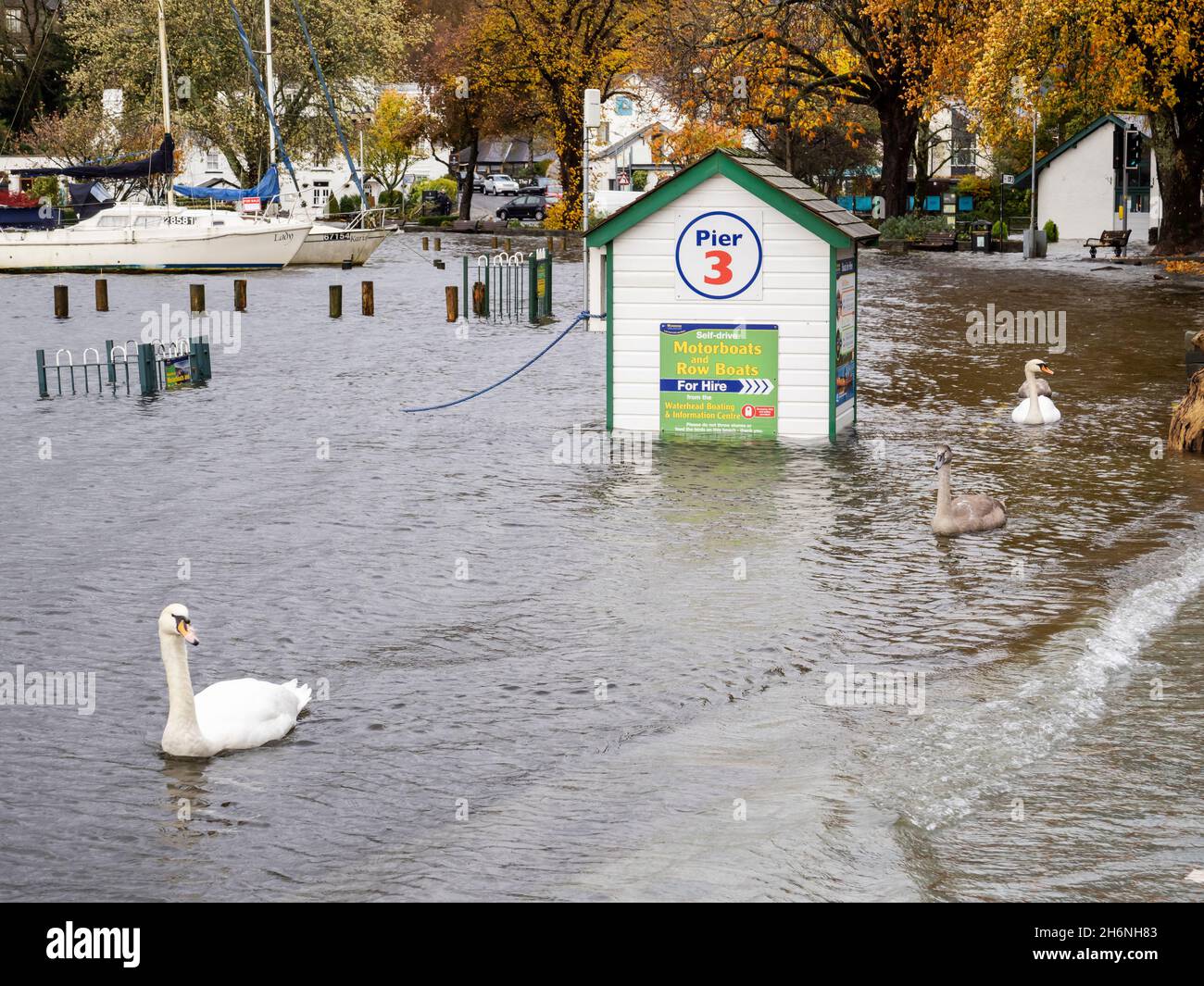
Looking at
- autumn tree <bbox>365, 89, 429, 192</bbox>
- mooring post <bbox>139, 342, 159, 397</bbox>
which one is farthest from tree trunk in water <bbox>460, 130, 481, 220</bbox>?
mooring post <bbox>139, 342, 159, 397</bbox>

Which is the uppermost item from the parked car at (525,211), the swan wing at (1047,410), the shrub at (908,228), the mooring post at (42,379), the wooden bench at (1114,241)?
the parked car at (525,211)

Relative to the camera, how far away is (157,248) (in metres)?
50.5

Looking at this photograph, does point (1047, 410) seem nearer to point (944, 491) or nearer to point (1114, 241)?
point (944, 491)

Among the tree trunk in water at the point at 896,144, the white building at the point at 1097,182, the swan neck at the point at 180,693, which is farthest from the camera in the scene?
the white building at the point at 1097,182

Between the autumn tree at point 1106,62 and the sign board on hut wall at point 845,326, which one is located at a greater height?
the autumn tree at point 1106,62

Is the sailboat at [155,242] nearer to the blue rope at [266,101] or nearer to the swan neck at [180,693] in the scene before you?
the blue rope at [266,101]

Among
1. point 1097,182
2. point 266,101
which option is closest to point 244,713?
point 266,101

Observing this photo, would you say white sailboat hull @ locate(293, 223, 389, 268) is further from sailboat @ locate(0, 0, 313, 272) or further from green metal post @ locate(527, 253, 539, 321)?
green metal post @ locate(527, 253, 539, 321)

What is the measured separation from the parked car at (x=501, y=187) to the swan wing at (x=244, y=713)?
319 feet

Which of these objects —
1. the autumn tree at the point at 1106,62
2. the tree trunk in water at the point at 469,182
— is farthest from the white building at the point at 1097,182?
the tree trunk in water at the point at 469,182

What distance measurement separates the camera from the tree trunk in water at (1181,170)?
42438 mm

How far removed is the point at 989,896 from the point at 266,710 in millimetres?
3968

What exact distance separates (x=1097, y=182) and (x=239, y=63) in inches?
1321
